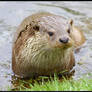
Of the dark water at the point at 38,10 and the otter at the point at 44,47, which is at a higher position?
the otter at the point at 44,47

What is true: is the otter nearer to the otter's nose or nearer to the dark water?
the otter's nose

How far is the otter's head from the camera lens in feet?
15.9

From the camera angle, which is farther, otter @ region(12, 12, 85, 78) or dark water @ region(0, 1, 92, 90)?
dark water @ region(0, 1, 92, 90)

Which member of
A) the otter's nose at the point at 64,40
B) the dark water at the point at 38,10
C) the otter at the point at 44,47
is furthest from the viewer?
the dark water at the point at 38,10

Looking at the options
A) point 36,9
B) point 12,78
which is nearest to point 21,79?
point 12,78

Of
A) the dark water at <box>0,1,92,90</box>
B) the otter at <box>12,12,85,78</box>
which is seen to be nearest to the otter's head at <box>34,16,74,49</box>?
the otter at <box>12,12,85,78</box>

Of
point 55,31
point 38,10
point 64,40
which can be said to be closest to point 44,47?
point 55,31

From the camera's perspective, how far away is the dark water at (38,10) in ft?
21.4

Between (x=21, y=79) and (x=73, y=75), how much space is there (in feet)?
3.19

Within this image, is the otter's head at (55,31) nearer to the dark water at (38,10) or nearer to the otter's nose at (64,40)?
the otter's nose at (64,40)

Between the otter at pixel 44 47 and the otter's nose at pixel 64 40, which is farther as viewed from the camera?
the otter at pixel 44 47

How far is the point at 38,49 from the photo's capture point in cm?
527

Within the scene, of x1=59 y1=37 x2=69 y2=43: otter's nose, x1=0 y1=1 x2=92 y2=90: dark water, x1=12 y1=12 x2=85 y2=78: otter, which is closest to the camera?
x1=59 y1=37 x2=69 y2=43: otter's nose

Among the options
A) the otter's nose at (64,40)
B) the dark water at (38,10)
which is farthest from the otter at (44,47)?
the dark water at (38,10)
